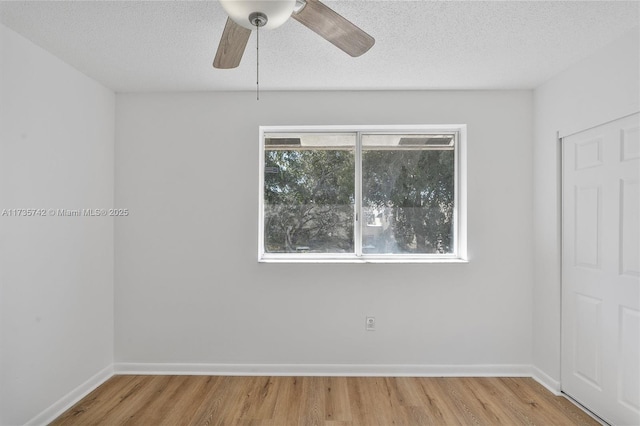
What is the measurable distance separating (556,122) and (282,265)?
2385 mm

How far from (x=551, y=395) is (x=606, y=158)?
1733 mm

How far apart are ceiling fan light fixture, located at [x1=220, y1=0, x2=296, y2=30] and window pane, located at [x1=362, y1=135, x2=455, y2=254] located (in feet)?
6.26

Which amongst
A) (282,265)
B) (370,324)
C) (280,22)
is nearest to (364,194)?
(282,265)

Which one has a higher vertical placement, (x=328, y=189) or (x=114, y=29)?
(x=114, y=29)

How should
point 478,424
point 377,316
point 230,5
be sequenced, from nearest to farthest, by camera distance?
point 230,5, point 478,424, point 377,316

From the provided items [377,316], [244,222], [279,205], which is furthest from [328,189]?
[377,316]

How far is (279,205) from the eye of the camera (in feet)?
10.2

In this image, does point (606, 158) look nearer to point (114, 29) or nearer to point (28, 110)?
point (114, 29)

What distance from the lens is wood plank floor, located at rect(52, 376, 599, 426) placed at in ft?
7.48

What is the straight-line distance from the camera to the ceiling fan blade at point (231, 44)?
5.11 ft

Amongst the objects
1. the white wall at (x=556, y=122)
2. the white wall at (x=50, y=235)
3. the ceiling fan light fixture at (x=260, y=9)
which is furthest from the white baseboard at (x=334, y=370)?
the ceiling fan light fixture at (x=260, y=9)

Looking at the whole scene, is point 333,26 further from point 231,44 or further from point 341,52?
point 341,52

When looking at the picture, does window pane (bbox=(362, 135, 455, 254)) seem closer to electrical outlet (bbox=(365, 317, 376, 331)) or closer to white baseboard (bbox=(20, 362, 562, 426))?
electrical outlet (bbox=(365, 317, 376, 331))

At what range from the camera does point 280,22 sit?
142 cm
